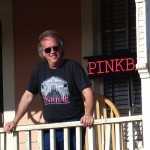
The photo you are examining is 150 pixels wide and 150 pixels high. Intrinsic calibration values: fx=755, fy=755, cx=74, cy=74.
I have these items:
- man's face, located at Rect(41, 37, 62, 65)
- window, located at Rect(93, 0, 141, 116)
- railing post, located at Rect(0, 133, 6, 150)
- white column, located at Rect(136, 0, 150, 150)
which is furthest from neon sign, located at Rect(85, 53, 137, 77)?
white column, located at Rect(136, 0, 150, 150)

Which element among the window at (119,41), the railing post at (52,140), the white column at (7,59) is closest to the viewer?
the railing post at (52,140)

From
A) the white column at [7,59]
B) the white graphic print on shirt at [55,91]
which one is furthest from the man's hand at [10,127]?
the white column at [7,59]

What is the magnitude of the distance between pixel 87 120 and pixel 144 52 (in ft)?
2.69

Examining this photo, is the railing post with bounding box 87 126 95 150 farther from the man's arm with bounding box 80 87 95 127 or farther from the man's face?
the man's face

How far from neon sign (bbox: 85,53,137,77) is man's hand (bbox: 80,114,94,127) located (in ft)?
7.53

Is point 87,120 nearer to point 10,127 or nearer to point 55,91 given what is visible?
point 55,91

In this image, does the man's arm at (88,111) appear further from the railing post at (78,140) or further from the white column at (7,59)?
the white column at (7,59)

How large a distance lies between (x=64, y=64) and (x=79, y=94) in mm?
325

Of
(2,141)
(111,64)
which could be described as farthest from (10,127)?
(111,64)

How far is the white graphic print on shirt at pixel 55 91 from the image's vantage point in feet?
23.7

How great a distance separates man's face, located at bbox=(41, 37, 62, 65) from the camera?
7152 millimetres

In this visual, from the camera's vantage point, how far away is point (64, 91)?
7.23 m

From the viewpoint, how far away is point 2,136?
779 centimetres

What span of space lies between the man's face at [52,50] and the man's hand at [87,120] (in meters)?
0.63
